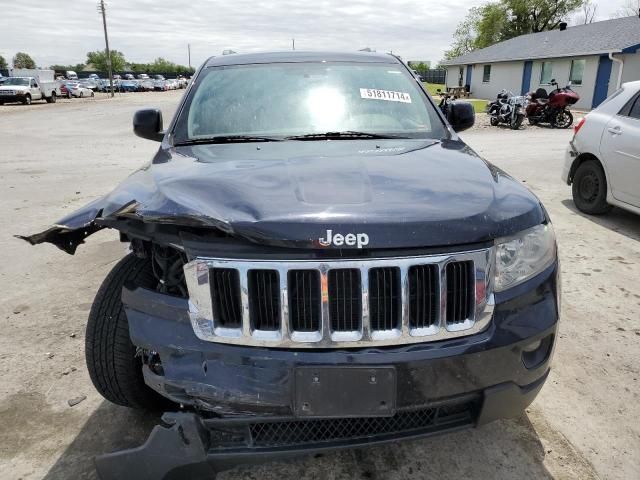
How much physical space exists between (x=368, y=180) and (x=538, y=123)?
59.8ft

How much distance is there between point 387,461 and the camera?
232cm

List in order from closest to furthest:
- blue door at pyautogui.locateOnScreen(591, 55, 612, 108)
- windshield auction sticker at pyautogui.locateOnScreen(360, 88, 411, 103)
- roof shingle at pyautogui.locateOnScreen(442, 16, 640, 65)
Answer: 1. windshield auction sticker at pyautogui.locateOnScreen(360, 88, 411, 103)
2. blue door at pyautogui.locateOnScreen(591, 55, 612, 108)
3. roof shingle at pyautogui.locateOnScreen(442, 16, 640, 65)

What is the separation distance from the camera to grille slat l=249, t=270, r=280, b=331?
1733 millimetres

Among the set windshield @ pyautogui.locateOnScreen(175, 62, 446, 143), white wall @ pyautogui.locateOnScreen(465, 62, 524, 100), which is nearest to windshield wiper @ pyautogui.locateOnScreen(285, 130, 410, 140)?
windshield @ pyautogui.locateOnScreen(175, 62, 446, 143)

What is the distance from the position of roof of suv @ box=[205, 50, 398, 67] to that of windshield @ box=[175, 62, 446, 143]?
0.30 feet

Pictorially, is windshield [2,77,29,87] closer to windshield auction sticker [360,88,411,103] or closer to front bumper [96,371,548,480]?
windshield auction sticker [360,88,411,103]

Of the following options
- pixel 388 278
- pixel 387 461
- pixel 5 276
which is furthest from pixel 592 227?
pixel 5 276

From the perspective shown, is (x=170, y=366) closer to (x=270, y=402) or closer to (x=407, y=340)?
(x=270, y=402)

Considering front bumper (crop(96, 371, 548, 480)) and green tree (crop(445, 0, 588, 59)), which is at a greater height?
green tree (crop(445, 0, 588, 59))

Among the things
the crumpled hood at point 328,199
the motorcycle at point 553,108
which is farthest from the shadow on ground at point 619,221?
the motorcycle at point 553,108

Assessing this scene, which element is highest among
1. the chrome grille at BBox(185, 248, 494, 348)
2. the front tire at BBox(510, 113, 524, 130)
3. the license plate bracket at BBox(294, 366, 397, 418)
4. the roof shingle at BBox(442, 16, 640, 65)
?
the roof shingle at BBox(442, 16, 640, 65)

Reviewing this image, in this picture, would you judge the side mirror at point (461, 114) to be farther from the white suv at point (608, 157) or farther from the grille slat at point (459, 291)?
the white suv at point (608, 157)

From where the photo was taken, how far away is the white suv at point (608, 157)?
541 centimetres

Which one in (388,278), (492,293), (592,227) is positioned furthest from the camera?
(592,227)
